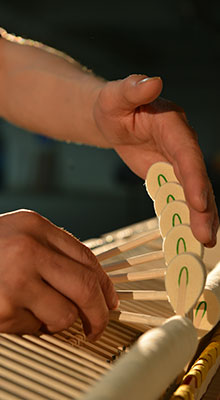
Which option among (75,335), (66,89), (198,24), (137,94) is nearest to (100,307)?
(75,335)

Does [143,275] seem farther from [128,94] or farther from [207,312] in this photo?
[128,94]

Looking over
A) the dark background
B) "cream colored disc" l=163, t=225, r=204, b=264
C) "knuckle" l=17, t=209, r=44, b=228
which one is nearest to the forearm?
"cream colored disc" l=163, t=225, r=204, b=264

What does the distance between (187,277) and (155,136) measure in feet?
1.41

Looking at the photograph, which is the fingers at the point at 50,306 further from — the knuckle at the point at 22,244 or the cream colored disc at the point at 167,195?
the cream colored disc at the point at 167,195

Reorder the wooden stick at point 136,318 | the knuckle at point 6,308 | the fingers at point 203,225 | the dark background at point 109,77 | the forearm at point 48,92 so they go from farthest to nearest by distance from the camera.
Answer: the dark background at point 109,77 < the forearm at point 48,92 < the fingers at point 203,225 < the wooden stick at point 136,318 < the knuckle at point 6,308

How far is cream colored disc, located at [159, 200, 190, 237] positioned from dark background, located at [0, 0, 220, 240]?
710 centimetres

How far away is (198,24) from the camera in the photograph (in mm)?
8641

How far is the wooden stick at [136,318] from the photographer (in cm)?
83

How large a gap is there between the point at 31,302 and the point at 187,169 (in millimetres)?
413

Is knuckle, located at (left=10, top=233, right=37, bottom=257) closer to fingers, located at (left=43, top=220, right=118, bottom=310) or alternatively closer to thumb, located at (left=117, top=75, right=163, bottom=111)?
fingers, located at (left=43, top=220, right=118, bottom=310)

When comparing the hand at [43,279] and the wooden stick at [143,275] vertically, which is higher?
the hand at [43,279]

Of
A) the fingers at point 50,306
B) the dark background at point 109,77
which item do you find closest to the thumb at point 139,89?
the fingers at point 50,306

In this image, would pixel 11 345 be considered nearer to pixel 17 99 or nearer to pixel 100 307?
pixel 100 307

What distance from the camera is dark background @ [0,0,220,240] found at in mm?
8977
